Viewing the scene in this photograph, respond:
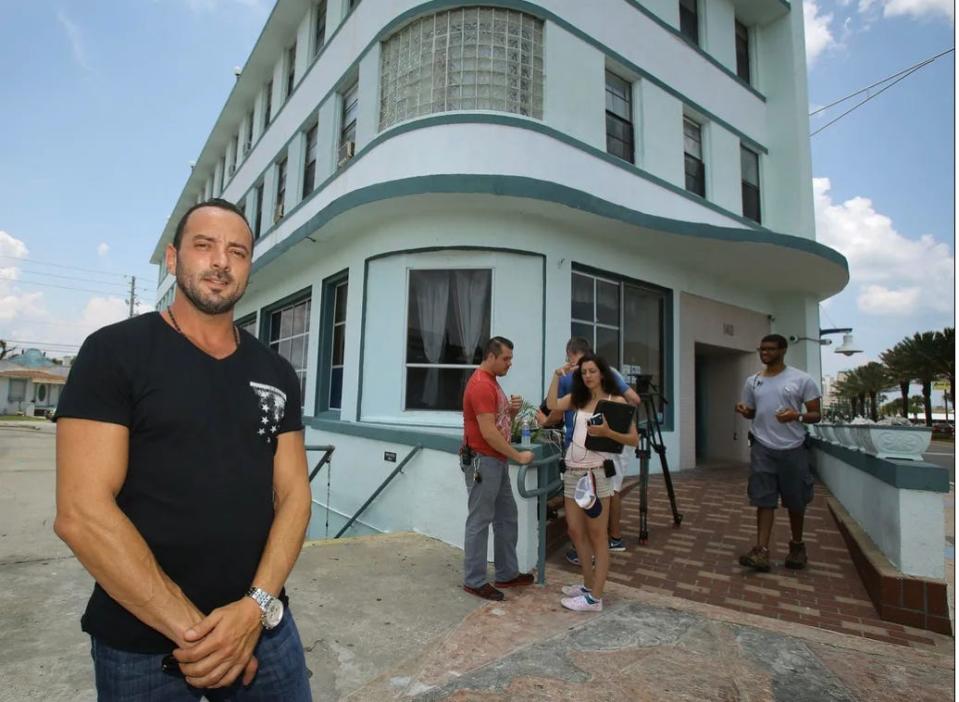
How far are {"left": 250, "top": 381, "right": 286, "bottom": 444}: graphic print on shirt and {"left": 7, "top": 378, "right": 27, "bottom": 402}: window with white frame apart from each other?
62660 mm

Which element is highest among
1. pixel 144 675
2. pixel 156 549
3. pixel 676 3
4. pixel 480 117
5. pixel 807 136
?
pixel 676 3

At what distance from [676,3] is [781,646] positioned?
10.7 metres

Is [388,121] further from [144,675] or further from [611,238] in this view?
[144,675]

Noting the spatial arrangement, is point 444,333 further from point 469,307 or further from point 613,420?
point 613,420

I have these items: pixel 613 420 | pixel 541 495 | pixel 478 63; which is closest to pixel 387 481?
pixel 541 495

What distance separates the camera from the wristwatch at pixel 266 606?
1409 millimetres

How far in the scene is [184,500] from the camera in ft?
4.44

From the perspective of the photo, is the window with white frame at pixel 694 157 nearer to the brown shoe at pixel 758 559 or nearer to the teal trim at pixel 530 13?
the teal trim at pixel 530 13

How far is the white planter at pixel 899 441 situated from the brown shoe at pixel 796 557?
1.04m

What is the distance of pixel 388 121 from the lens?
8227 mm

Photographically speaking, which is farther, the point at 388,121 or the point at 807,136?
the point at 807,136

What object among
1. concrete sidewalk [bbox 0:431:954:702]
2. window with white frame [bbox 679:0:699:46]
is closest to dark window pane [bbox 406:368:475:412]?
concrete sidewalk [bbox 0:431:954:702]

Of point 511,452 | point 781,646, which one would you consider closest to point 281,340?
point 511,452

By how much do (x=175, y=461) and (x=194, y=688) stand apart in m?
0.58
